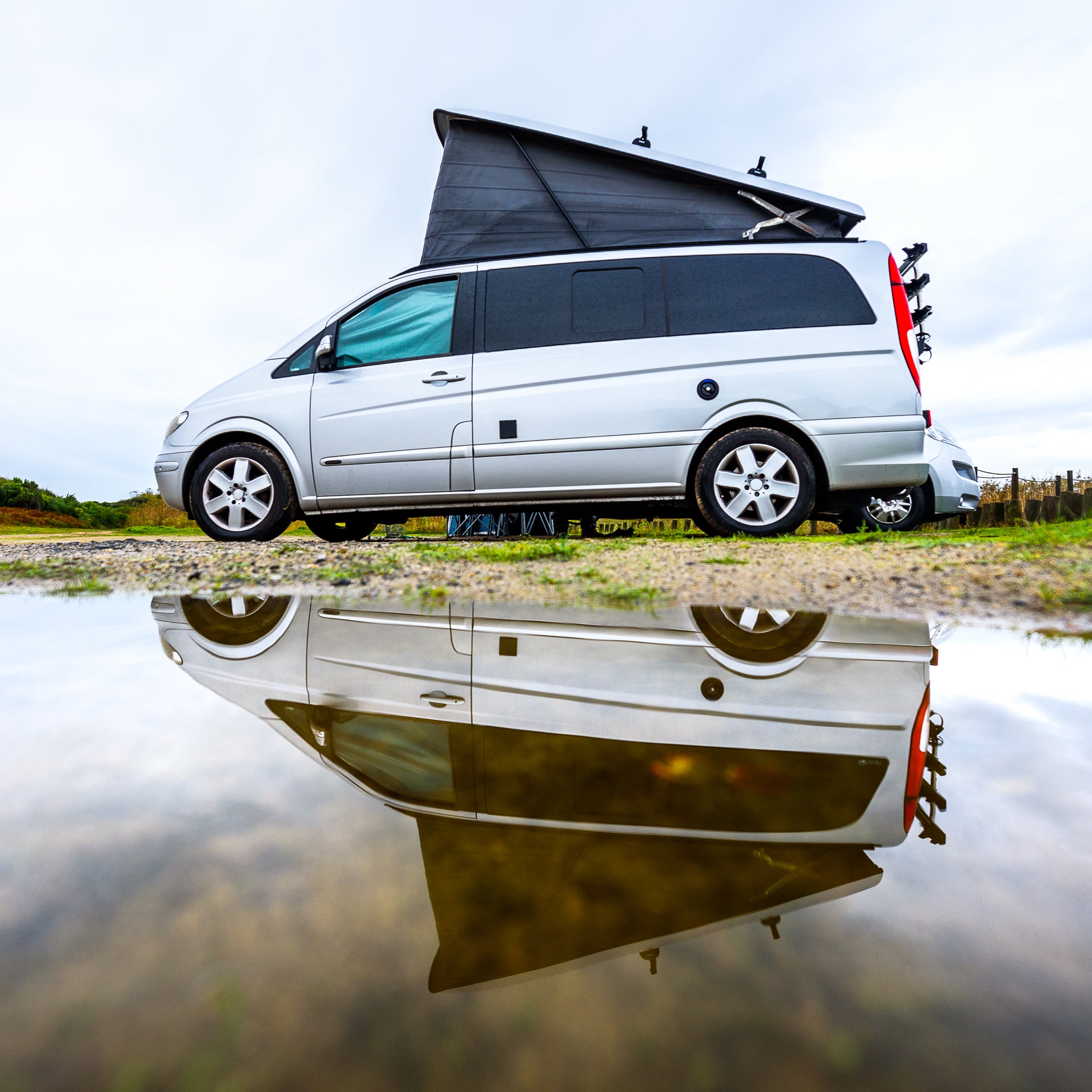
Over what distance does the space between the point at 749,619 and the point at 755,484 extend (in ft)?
8.37

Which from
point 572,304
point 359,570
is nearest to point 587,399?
point 572,304

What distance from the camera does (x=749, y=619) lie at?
7.65 feet

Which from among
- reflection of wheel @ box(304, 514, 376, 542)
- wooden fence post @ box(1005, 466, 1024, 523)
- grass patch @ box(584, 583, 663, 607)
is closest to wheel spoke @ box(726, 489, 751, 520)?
grass patch @ box(584, 583, 663, 607)

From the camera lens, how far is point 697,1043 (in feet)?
1.79

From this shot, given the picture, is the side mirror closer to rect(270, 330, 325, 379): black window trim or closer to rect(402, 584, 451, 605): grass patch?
rect(270, 330, 325, 379): black window trim

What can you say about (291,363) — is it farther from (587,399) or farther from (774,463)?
(774,463)

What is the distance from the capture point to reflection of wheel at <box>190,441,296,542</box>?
16.9 ft

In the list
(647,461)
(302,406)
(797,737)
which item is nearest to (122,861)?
(797,737)

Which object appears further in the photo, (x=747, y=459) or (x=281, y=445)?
(x=281, y=445)

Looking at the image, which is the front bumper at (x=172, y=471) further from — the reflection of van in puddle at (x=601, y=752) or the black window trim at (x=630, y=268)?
the reflection of van in puddle at (x=601, y=752)

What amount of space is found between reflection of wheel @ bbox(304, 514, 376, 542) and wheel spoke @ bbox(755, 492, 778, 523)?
3088 mm

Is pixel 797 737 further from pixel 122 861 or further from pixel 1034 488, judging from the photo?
pixel 1034 488

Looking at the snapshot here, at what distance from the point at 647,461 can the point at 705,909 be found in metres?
4.16

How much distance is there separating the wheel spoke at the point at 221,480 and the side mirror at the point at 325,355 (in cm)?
111
